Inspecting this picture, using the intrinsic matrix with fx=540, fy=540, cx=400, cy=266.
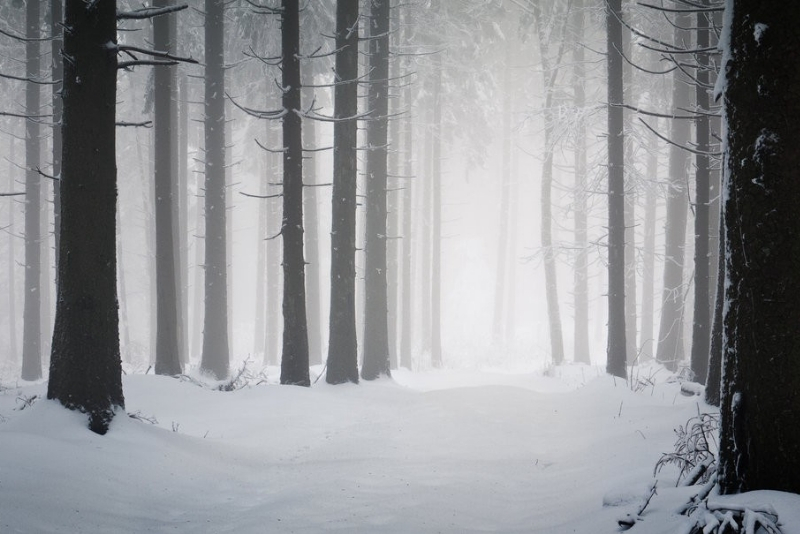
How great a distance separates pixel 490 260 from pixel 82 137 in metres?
41.3

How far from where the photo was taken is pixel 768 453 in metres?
2.80

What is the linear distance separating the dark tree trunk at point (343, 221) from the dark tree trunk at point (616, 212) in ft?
18.4

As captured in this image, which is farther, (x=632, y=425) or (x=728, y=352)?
(x=632, y=425)

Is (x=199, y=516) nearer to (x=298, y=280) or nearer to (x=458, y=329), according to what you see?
(x=298, y=280)

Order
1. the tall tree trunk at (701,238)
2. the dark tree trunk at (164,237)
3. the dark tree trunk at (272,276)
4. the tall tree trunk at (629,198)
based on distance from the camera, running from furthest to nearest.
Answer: the dark tree trunk at (272,276) → the tall tree trunk at (629,198) → the dark tree trunk at (164,237) → the tall tree trunk at (701,238)

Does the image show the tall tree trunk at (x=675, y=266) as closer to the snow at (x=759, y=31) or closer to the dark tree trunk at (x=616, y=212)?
the dark tree trunk at (x=616, y=212)

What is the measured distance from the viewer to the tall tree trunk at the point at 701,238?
9.34 meters

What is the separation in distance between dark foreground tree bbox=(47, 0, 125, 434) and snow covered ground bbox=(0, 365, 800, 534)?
28cm

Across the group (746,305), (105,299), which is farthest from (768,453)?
(105,299)

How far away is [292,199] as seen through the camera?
30.1 ft

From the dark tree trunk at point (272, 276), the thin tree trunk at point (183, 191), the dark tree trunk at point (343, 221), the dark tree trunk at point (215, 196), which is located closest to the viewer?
the dark tree trunk at point (343, 221)

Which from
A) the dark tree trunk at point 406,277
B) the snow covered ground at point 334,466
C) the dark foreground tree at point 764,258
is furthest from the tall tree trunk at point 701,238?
the dark tree trunk at point 406,277

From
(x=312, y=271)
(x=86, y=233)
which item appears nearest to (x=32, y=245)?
(x=312, y=271)

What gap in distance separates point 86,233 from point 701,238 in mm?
9513
